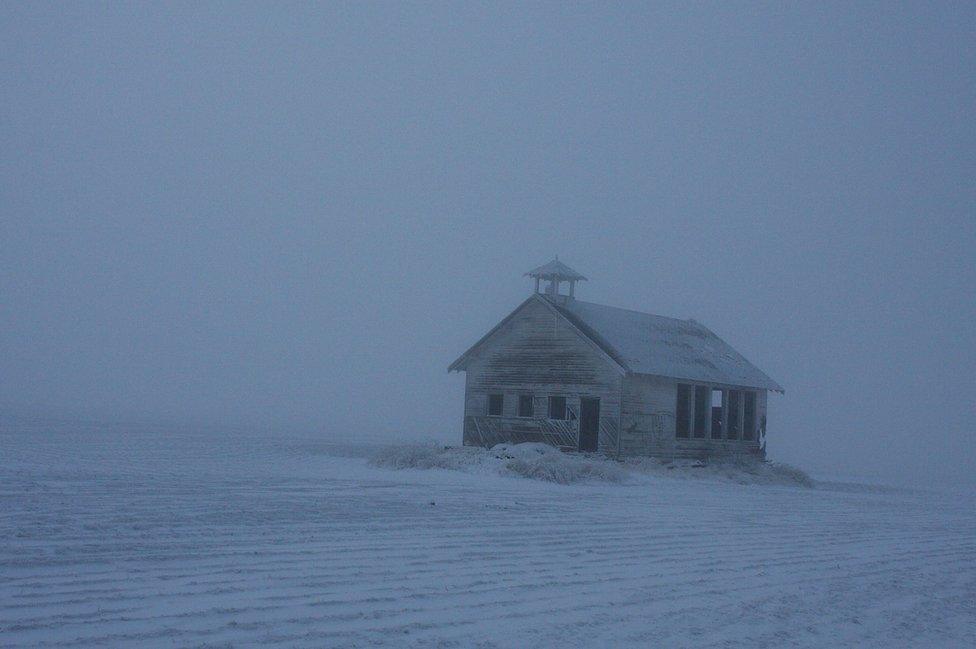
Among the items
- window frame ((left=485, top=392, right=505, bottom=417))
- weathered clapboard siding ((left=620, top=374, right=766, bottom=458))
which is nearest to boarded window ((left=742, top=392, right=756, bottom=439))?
weathered clapboard siding ((left=620, top=374, right=766, bottom=458))

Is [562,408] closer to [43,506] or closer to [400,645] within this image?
[43,506]

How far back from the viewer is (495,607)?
26.5ft

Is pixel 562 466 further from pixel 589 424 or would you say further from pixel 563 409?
pixel 589 424

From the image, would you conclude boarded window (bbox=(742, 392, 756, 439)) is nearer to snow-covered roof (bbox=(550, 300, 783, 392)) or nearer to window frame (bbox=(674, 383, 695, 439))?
snow-covered roof (bbox=(550, 300, 783, 392))

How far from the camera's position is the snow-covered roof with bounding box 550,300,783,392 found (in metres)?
31.1

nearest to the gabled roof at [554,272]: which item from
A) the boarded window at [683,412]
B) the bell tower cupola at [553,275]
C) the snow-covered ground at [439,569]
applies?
the bell tower cupola at [553,275]

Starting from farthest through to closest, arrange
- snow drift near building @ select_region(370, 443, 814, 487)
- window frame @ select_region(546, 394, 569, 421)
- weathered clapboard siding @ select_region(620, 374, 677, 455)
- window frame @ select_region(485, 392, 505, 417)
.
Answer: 1. window frame @ select_region(485, 392, 505, 417)
2. window frame @ select_region(546, 394, 569, 421)
3. weathered clapboard siding @ select_region(620, 374, 677, 455)
4. snow drift near building @ select_region(370, 443, 814, 487)

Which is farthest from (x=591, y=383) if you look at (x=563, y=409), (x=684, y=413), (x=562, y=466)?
(x=562, y=466)

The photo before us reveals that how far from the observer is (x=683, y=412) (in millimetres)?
34469

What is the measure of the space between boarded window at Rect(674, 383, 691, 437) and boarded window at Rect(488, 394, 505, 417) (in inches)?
229

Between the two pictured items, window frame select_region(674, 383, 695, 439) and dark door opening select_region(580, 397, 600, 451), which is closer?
dark door opening select_region(580, 397, 600, 451)

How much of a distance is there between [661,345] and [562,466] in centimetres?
1182

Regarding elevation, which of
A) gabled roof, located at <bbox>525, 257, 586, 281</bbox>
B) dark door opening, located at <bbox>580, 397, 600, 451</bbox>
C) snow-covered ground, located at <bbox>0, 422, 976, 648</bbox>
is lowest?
snow-covered ground, located at <bbox>0, 422, 976, 648</bbox>

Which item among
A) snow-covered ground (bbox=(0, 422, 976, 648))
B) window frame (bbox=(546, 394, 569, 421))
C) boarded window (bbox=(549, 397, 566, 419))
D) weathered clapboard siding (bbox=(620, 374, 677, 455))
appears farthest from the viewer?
boarded window (bbox=(549, 397, 566, 419))
